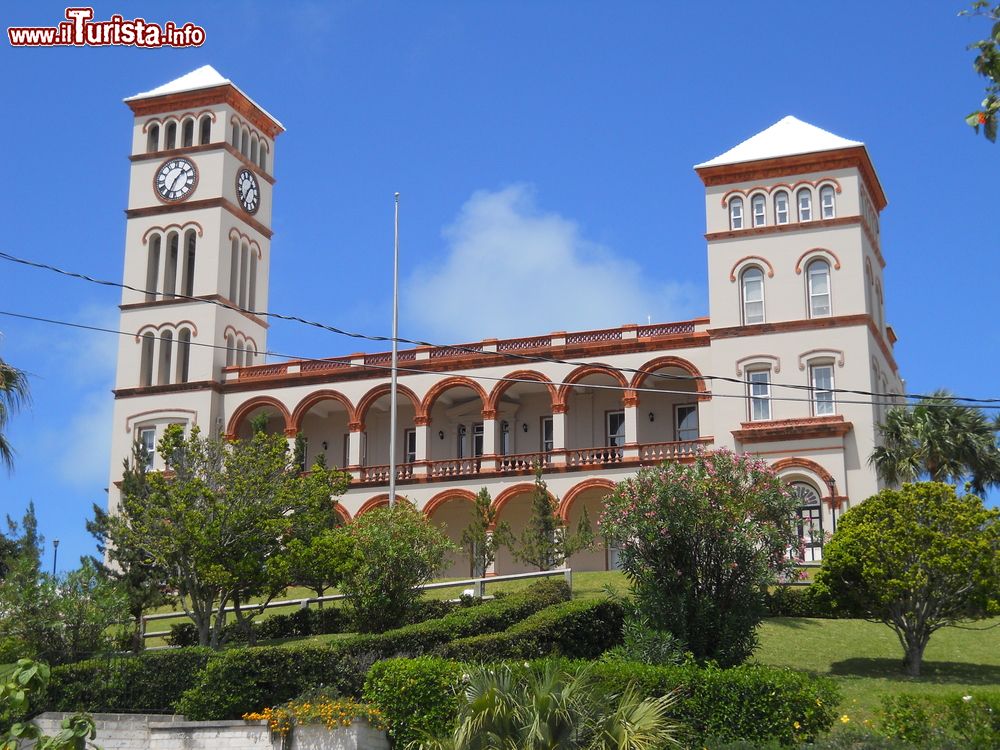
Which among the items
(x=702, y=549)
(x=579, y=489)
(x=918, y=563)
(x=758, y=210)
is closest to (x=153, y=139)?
(x=579, y=489)

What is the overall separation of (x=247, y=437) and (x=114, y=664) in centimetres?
2638

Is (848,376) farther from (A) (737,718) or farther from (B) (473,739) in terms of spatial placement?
(B) (473,739)

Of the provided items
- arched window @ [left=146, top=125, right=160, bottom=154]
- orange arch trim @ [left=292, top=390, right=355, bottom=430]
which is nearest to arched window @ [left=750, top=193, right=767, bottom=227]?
orange arch trim @ [left=292, top=390, right=355, bottom=430]

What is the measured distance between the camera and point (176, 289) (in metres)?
52.0

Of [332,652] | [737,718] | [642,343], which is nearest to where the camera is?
[737,718]

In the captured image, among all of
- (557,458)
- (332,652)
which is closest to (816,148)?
(557,458)

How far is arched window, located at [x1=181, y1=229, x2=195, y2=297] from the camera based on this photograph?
52.1 m

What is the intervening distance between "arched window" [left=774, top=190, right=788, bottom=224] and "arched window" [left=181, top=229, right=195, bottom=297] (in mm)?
21739

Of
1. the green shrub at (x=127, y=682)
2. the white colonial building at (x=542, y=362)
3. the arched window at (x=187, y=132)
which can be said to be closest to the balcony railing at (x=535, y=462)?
the white colonial building at (x=542, y=362)

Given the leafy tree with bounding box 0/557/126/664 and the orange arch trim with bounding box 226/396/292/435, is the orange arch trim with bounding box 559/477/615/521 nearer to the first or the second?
the orange arch trim with bounding box 226/396/292/435

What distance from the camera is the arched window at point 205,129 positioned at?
53188mm

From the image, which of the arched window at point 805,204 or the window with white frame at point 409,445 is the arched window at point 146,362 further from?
the arched window at point 805,204

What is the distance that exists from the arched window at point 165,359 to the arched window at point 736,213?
21111 millimetres

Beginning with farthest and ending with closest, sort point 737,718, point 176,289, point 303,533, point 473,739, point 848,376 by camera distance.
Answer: point 176,289, point 848,376, point 303,533, point 737,718, point 473,739
